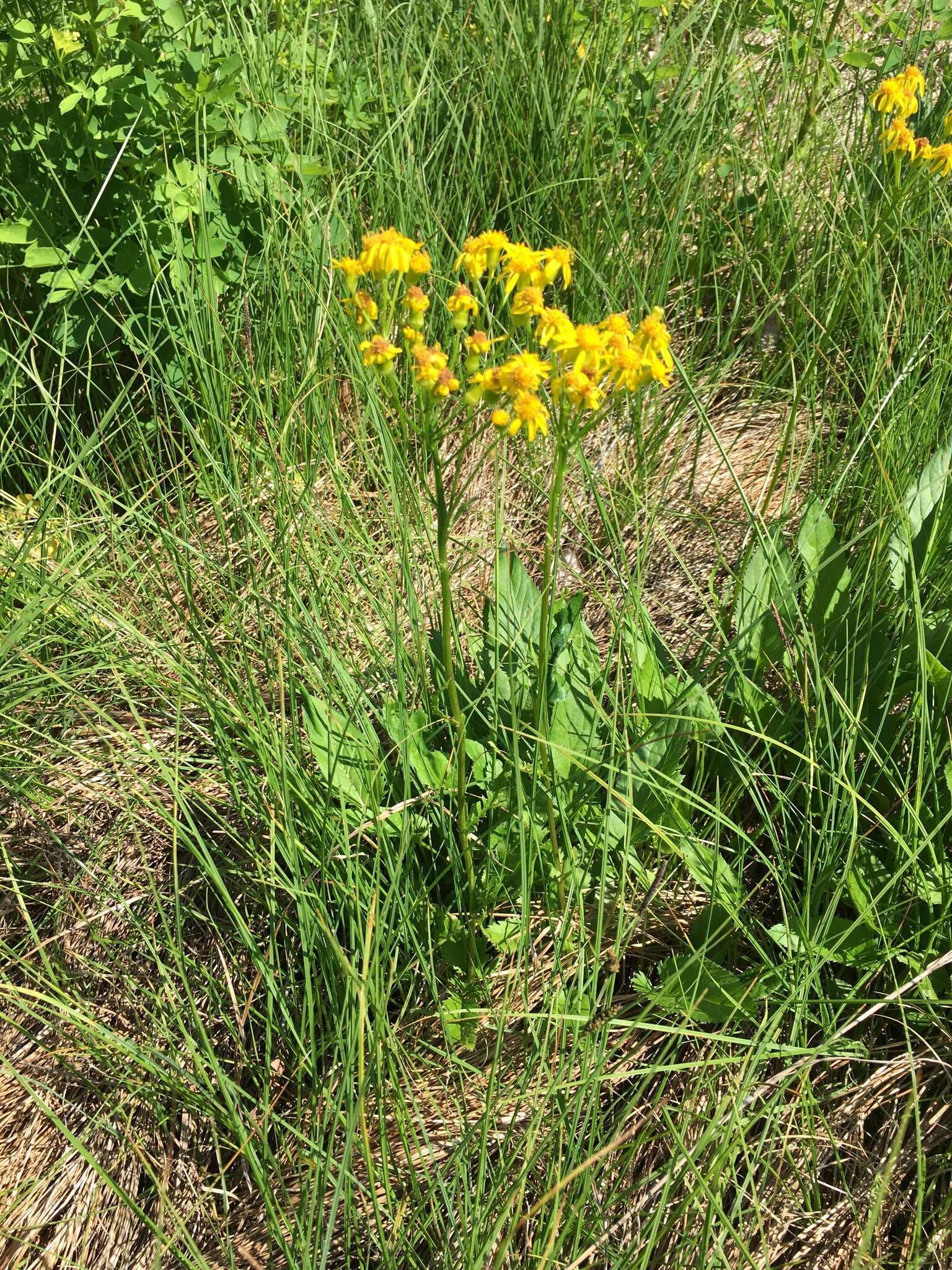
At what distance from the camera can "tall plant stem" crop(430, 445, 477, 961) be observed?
3.85ft

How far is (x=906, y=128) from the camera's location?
5.92 feet

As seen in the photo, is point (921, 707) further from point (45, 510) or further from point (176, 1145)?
point (45, 510)

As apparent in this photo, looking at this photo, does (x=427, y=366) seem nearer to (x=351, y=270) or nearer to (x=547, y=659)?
(x=351, y=270)

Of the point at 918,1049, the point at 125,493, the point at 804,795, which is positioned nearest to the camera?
the point at 918,1049

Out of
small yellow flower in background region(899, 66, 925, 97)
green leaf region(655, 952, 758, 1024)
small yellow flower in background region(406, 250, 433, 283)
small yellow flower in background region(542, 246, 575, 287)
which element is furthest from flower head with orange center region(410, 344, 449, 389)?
small yellow flower in background region(899, 66, 925, 97)

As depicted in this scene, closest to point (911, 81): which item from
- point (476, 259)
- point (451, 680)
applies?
Answer: point (476, 259)

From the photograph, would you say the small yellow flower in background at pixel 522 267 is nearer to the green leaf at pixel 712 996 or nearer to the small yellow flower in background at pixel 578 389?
the small yellow flower in background at pixel 578 389

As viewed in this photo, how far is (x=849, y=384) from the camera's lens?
89.4 inches

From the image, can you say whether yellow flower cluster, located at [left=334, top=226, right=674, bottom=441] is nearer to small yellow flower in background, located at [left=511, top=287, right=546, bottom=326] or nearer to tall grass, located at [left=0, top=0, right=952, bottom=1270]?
small yellow flower in background, located at [left=511, top=287, right=546, bottom=326]

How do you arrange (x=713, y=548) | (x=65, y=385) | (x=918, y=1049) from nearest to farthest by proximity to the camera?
(x=918, y=1049), (x=713, y=548), (x=65, y=385)

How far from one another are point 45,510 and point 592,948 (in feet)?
3.72

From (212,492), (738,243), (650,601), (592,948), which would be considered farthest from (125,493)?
(738,243)

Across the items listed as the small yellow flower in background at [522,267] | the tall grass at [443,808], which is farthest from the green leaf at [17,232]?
the small yellow flower in background at [522,267]

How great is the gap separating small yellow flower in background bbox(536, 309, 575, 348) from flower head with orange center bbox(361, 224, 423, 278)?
0.56ft
